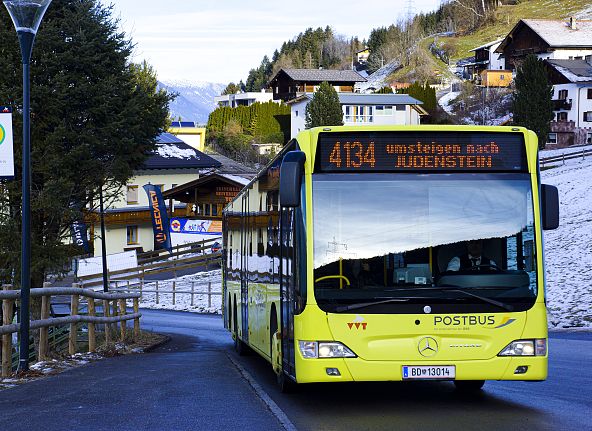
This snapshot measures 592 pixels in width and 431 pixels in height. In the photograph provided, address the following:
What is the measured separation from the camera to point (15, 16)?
13578 mm

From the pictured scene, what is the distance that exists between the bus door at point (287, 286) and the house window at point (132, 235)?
61.7 m

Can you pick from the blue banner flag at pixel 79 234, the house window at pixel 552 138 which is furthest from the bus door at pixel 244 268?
the house window at pixel 552 138

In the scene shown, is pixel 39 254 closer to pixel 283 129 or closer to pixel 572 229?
pixel 572 229

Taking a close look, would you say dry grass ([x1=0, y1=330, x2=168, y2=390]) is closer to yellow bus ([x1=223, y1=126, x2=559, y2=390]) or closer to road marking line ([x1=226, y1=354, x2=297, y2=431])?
road marking line ([x1=226, y1=354, x2=297, y2=431])

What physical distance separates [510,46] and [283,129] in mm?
34872

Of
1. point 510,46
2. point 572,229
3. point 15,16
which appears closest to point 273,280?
point 15,16

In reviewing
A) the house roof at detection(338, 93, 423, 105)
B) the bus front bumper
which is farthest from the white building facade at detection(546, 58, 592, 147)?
the bus front bumper

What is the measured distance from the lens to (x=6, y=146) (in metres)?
14.1

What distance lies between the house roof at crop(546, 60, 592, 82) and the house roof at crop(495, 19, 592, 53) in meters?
24.1

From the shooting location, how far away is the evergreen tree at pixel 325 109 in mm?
98875

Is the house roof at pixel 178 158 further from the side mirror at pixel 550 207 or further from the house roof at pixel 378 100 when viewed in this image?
the side mirror at pixel 550 207

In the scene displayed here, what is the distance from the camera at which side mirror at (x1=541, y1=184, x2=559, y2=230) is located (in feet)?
33.7

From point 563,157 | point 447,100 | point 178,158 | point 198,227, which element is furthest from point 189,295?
point 447,100

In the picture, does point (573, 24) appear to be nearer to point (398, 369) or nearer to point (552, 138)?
point (552, 138)
